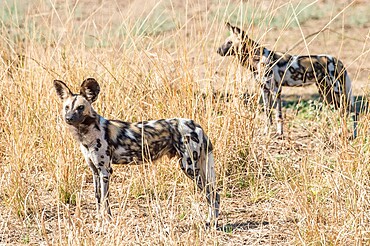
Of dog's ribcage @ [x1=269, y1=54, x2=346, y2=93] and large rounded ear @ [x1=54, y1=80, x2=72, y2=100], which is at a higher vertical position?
large rounded ear @ [x1=54, y1=80, x2=72, y2=100]

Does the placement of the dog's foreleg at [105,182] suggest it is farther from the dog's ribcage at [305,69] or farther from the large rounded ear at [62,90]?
the dog's ribcage at [305,69]

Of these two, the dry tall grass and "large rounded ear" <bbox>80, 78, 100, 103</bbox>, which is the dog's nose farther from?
the dry tall grass

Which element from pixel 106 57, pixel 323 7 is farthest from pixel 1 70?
pixel 323 7

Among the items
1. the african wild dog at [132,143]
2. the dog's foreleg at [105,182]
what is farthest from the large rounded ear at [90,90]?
the dog's foreleg at [105,182]

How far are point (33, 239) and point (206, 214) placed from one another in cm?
125

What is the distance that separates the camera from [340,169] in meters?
5.26

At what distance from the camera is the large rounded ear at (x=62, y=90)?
5.45 m

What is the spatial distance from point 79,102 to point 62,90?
0.73 feet

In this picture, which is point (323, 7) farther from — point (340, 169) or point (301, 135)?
point (340, 169)

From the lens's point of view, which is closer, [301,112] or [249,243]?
[249,243]

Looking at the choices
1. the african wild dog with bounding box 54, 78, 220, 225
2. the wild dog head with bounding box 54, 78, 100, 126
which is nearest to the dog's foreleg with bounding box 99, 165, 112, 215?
the african wild dog with bounding box 54, 78, 220, 225

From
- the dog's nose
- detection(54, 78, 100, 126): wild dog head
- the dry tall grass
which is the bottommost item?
the dry tall grass

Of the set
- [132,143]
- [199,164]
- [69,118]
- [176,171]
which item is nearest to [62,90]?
[69,118]

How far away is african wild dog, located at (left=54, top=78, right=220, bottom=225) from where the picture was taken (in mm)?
5441
